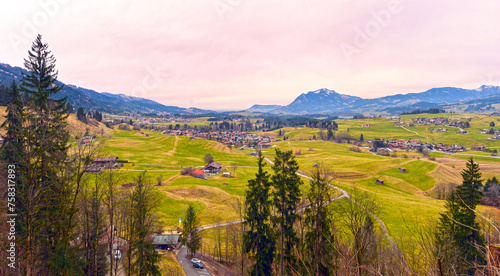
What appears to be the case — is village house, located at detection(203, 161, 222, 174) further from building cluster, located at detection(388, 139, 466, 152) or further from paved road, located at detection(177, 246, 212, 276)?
building cluster, located at detection(388, 139, 466, 152)

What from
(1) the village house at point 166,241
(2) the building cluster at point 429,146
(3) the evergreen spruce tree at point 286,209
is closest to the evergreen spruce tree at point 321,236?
(3) the evergreen spruce tree at point 286,209

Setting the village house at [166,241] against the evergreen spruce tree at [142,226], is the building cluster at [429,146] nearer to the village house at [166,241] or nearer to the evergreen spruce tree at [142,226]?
the village house at [166,241]

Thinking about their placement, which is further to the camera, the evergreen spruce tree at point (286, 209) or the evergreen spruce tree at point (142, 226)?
the evergreen spruce tree at point (286, 209)

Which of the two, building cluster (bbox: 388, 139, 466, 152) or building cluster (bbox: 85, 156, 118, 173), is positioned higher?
building cluster (bbox: 85, 156, 118, 173)

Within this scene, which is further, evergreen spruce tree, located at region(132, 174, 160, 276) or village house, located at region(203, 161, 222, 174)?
village house, located at region(203, 161, 222, 174)

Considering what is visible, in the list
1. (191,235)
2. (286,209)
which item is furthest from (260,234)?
(191,235)

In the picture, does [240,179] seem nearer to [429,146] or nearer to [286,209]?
[286,209]

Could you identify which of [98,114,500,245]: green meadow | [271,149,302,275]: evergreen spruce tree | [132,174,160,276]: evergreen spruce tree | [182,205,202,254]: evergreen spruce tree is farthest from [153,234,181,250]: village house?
[271,149,302,275]: evergreen spruce tree

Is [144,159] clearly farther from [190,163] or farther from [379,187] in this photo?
[379,187]

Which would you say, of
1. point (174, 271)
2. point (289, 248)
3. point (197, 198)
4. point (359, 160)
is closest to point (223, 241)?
point (174, 271)

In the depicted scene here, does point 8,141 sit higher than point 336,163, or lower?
higher

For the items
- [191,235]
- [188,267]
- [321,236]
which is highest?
[321,236]
